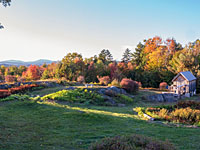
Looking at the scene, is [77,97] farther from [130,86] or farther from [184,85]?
[184,85]

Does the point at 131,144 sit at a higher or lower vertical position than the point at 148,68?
lower

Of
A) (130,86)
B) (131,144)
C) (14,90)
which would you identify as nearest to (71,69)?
(130,86)

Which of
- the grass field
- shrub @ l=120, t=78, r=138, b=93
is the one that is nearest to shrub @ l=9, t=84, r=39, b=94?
the grass field

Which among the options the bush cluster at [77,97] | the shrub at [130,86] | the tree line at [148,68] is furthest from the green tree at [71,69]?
the bush cluster at [77,97]

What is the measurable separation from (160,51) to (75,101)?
96.9 ft

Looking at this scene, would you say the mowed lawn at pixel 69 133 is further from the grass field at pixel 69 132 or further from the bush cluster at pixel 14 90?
the bush cluster at pixel 14 90

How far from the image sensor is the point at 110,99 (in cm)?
1545

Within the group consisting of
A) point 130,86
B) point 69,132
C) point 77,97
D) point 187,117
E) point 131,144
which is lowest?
point 187,117

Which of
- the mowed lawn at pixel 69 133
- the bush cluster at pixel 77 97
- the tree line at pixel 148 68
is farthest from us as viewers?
the tree line at pixel 148 68

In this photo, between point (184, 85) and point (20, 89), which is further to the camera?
point (184, 85)

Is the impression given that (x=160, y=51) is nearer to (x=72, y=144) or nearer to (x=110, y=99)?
(x=110, y=99)

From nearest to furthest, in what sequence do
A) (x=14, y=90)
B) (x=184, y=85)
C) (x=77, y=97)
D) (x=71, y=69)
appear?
(x=77, y=97) < (x=14, y=90) < (x=184, y=85) < (x=71, y=69)

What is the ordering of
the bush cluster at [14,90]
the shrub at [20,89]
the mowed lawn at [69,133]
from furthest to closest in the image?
the shrub at [20,89]
the bush cluster at [14,90]
the mowed lawn at [69,133]

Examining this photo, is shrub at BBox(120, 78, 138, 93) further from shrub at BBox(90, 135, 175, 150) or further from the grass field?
shrub at BBox(90, 135, 175, 150)
